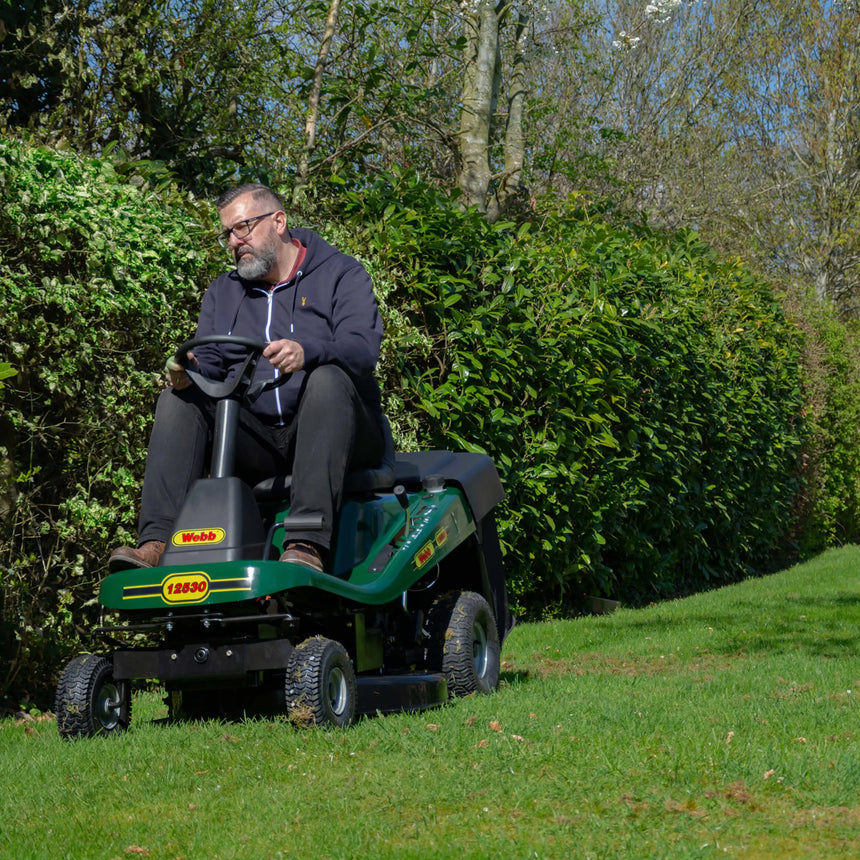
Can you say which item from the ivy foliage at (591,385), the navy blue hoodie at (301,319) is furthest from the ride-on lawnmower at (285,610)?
the ivy foliage at (591,385)

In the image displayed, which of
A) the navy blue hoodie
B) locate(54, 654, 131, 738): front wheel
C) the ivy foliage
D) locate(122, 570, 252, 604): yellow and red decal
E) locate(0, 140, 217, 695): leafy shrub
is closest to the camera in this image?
locate(122, 570, 252, 604): yellow and red decal

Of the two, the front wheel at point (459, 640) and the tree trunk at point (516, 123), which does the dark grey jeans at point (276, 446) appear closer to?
the front wheel at point (459, 640)

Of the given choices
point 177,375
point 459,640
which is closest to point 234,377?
point 177,375

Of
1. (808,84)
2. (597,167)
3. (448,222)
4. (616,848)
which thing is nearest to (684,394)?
(448,222)

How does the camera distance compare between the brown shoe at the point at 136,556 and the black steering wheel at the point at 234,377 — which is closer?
the brown shoe at the point at 136,556

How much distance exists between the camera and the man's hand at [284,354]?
399 cm

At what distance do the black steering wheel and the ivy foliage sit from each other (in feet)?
9.71

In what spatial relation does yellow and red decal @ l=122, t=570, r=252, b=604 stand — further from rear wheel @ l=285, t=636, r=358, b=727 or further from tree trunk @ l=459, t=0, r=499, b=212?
tree trunk @ l=459, t=0, r=499, b=212

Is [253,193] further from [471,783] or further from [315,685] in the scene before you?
[471,783]

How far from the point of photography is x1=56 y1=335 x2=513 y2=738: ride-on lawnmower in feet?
12.2

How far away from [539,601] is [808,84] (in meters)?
20.6

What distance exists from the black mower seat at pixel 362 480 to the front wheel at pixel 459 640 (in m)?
0.55

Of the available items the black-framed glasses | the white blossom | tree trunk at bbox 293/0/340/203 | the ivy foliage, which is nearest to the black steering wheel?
the black-framed glasses

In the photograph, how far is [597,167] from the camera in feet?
54.9
